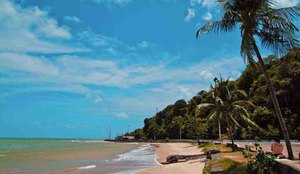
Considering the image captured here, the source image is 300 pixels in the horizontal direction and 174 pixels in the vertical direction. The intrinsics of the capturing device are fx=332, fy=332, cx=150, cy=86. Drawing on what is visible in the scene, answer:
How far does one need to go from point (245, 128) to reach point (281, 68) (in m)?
10.4

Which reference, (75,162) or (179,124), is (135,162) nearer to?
(75,162)

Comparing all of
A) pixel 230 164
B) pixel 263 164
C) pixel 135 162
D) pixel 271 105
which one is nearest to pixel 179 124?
pixel 271 105

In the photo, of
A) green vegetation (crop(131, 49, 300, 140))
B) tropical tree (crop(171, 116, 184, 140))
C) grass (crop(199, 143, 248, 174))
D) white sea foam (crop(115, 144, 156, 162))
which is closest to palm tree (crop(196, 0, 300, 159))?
grass (crop(199, 143, 248, 174))

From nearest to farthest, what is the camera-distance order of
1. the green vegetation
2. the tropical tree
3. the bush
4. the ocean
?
the bush, the ocean, the green vegetation, the tropical tree

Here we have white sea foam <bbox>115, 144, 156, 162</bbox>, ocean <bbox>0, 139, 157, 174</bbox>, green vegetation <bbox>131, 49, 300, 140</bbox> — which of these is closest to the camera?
ocean <bbox>0, 139, 157, 174</bbox>

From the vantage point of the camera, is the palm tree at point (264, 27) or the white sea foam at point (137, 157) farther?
the white sea foam at point (137, 157)

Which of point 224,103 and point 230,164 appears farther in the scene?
point 224,103

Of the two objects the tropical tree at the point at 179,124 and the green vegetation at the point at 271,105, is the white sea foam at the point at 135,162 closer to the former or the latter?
the green vegetation at the point at 271,105

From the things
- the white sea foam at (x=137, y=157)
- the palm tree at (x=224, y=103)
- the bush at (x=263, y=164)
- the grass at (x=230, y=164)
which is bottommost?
the white sea foam at (x=137, y=157)

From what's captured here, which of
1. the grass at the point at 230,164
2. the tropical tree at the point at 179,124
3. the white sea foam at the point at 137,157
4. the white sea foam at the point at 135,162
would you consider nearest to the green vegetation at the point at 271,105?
the white sea foam at the point at 135,162

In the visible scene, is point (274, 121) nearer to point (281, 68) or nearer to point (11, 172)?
point (281, 68)

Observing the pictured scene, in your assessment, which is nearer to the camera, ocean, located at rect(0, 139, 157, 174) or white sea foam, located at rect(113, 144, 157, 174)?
white sea foam, located at rect(113, 144, 157, 174)

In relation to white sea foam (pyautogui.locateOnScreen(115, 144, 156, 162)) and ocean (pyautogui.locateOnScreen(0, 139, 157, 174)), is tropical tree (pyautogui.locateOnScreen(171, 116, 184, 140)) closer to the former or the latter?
ocean (pyautogui.locateOnScreen(0, 139, 157, 174))

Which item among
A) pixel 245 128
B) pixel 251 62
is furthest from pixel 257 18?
pixel 245 128
